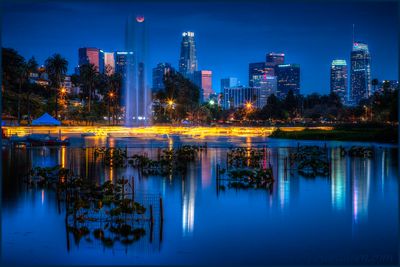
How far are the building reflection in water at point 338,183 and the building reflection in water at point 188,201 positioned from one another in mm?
6386

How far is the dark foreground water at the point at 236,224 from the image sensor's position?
16.4 metres

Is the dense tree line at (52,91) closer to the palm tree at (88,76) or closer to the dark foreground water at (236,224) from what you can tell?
the palm tree at (88,76)

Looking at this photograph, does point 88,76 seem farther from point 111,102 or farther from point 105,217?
point 105,217

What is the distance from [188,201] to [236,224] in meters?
4.92

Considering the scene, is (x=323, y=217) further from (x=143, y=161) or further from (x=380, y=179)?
(x=143, y=161)

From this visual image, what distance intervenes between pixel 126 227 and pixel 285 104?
139490 millimetres

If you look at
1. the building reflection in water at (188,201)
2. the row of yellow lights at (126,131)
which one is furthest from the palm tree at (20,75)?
the building reflection in water at (188,201)

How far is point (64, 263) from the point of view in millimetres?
15750

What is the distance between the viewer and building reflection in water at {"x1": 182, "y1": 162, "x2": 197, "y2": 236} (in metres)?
20.1

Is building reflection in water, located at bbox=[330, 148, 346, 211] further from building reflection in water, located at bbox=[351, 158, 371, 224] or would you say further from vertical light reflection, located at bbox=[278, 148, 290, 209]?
vertical light reflection, located at bbox=[278, 148, 290, 209]

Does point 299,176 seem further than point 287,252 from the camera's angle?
Yes

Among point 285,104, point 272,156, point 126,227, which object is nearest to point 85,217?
point 126,227

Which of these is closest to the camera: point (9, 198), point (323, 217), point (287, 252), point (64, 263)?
point (64, 263)

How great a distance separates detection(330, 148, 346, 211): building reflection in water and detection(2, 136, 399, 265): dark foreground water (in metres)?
0.05
